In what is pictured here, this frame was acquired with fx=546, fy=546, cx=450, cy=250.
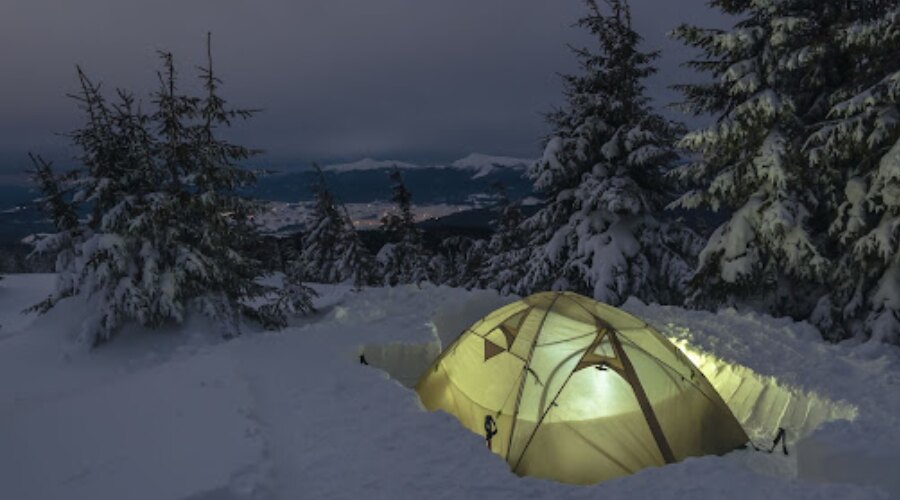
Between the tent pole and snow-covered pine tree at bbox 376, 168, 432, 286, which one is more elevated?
the tent pole

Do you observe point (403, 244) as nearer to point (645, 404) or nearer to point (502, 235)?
point (502, 235)

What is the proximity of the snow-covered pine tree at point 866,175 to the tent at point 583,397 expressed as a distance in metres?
6.19

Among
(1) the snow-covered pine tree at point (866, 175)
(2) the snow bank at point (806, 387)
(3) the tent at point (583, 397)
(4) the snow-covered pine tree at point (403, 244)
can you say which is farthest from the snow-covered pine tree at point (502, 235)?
(3) the tent at point (583, 397)

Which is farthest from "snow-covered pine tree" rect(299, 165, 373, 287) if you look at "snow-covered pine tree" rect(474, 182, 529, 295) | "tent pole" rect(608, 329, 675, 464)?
"tent pole" rect(608, 329, 675, 464)

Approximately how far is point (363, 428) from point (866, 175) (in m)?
11.8

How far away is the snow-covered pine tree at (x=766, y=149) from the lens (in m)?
12.4

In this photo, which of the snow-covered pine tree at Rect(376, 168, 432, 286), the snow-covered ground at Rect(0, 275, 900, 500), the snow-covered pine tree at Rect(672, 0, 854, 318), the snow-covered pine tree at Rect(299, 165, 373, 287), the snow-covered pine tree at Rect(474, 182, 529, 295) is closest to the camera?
the snow-covered ground at Rect(0, 275, 900, 500)

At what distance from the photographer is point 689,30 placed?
13336mm

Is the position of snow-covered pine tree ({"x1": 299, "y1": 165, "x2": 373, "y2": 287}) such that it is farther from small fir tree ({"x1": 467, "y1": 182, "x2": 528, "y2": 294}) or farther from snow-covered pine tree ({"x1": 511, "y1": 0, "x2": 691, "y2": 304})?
snow-covered pine tree ({"x1": 511, "y1": 0, "x2": 691, "y2": 304})

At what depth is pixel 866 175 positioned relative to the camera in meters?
11.7

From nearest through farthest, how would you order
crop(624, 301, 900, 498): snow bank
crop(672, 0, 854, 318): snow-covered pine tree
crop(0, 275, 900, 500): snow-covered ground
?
crop(0, 275, 900, 500): snow-covered ground, crop(624, 301, 900, 498): snow bank, crop(672, 0, 854, 318): snow-covered pine tree

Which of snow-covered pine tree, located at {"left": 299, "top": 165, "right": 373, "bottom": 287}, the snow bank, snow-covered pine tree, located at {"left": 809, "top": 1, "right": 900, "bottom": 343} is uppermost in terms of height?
snow-covered pine tree, located at {"left": 809, "top": 1, "right": 900, "bottom": 343}

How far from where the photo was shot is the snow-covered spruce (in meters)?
14.6

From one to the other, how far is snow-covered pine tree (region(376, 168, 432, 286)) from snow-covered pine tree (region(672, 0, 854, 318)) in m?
21.0
